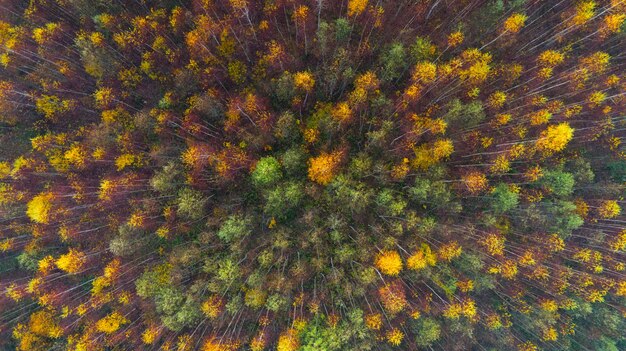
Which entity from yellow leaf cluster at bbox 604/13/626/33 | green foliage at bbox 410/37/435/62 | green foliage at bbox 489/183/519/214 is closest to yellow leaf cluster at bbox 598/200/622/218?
green foliage at bbox 489/183/519/214

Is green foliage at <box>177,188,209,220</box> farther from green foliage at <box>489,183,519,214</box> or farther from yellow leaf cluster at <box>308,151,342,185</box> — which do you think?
green foliage at <box>489,183,519,214</box>

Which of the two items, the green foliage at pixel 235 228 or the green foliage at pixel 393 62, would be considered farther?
the green foliage at pixel 393 62

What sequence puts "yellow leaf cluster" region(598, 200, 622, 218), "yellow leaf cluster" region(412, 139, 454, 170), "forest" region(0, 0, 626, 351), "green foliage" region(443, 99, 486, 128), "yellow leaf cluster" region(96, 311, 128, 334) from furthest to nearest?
1. "yellow leaf cluster" region(96, 311, 128, 334)
2. "yellow leaf cluster" region(598, 200, 622, 218)
3. "forest" region(0, 0, 626, 351)
4. "yellow leaf cluster" region(412, 139, 454, 170)
5. "green foliage" region(443, 99, 486, 128)

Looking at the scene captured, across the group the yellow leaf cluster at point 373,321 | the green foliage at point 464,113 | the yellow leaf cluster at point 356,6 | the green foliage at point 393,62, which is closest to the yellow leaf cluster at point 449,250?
the yellow leaf cluster at point 373,321

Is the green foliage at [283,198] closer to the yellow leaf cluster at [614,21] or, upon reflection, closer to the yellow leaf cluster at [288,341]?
the yellow leaf cluster at [288,341]

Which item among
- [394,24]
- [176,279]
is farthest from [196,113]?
[394,24]

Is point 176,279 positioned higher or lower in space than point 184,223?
lower

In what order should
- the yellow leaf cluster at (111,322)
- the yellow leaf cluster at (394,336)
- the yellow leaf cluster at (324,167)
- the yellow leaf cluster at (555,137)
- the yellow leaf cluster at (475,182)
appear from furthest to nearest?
the yellow leaf cluster at (111,322)
the yellow leaf cluster at (394,336)
the yellow leaf cluster at (324,167)
the yellow leaf cluster at (475,182)
the yellow leaf cluster at (555,137)

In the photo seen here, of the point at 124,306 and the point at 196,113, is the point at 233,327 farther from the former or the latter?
the point at 196,113
